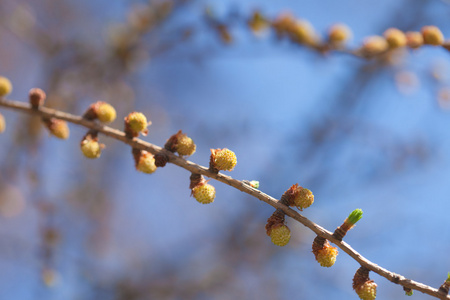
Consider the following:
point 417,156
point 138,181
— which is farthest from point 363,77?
point 138,181

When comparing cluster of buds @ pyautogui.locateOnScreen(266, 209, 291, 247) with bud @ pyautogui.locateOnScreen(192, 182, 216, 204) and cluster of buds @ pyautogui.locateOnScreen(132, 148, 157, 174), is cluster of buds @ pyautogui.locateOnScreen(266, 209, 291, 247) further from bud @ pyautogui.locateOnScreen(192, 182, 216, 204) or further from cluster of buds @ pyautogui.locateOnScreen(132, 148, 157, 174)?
cluster of buds @ pyautogui.locateOnScreen(132, 148, 157, 174)

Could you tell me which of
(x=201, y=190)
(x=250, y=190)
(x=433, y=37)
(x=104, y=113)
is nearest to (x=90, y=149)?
(x=104, y=113)

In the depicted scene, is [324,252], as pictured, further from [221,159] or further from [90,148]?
[90,148]

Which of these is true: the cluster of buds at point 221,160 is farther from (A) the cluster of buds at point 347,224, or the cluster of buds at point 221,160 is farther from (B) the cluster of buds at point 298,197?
(A) the cluster of buds at point 347,224

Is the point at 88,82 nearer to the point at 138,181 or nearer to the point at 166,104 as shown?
the point at 166,104

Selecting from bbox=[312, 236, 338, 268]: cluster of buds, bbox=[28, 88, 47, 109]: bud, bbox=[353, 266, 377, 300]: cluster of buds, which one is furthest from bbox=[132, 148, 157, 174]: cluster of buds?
bbox=[353, 266, 377, 300]: cluster of buds

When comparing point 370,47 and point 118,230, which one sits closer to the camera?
point 370,47
